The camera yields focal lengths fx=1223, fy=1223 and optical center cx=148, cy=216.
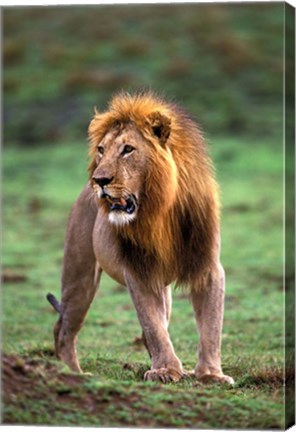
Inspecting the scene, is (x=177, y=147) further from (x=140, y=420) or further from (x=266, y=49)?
(x=266, y=49)

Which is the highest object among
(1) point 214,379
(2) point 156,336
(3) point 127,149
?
(3) point 127,149

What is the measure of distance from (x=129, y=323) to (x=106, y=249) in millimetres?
2395

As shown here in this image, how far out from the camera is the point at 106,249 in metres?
6.34

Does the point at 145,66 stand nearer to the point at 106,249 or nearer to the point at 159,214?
the point at 106,249

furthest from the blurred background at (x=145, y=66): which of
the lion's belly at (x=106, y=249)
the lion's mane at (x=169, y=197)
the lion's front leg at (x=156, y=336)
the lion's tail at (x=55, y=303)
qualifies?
the lion's front leg at (x=156, y=336)

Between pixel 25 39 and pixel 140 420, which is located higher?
pixel 25 39

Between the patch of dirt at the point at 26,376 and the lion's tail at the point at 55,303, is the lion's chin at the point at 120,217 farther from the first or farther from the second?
the lion's tail at the point at 55,303

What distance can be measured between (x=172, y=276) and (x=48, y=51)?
47.1 feet

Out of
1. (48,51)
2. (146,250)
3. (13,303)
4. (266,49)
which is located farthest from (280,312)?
(48,51)

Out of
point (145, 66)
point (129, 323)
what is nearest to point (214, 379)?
point (129, 323)

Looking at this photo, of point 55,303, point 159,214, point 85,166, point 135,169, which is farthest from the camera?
point 85,166

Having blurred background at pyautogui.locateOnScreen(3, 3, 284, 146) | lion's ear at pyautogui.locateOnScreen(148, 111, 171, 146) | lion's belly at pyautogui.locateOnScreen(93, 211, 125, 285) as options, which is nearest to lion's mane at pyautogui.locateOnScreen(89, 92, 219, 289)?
lion's ear at pyautogui.locateOnScreen(148, 111, 171, 146)

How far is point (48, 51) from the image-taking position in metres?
20.0

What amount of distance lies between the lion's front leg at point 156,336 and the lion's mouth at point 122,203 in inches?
17.4
